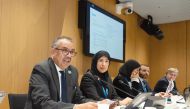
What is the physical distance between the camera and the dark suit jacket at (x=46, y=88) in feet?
5.78

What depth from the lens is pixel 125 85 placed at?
155 inches

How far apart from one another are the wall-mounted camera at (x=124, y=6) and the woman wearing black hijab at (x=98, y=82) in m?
2.19

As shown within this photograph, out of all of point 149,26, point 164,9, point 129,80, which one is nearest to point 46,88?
point 129,80

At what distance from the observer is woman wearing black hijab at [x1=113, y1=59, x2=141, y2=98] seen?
3947 millimetres

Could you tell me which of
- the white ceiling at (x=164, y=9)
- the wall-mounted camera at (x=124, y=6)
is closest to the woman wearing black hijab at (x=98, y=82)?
the wall-mounted camera at (x=124, y=6)

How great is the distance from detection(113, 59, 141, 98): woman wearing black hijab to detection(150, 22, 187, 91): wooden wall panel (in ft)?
11.7

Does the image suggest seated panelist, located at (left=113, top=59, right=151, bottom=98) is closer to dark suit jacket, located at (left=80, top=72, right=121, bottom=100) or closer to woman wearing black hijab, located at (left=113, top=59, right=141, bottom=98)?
woman wearing black hijab, located at (left=113, top=59, right=141, bottom=98)

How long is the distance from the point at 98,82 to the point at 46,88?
157 cm

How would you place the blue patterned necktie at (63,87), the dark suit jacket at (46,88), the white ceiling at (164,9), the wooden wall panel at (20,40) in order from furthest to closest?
the white ceiling at (164,9), the wooden wall panel at (20,40), the blue patterned necktie at (63,87), the dark suit jacket at (46,88)

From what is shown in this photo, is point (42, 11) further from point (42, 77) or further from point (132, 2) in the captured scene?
point (132, 2)

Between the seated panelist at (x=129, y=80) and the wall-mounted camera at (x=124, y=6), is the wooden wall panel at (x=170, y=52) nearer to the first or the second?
the wall-mounted camera at (x=124, y=6)

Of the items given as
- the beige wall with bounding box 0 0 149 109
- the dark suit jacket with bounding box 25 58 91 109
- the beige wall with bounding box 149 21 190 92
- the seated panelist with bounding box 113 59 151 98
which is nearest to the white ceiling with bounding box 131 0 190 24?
the beige wall with bounding box 149 21 190 92

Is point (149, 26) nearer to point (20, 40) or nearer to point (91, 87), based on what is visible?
point (91, 87)

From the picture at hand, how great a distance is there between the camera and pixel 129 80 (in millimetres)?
4238
